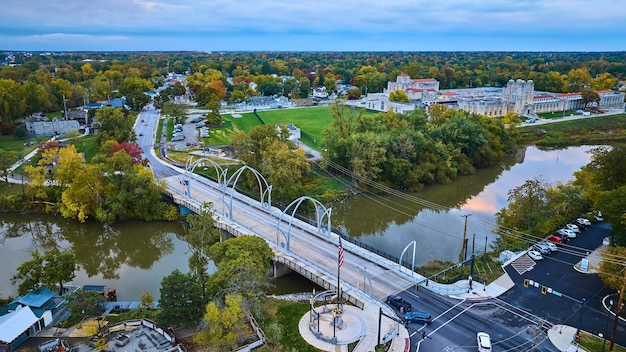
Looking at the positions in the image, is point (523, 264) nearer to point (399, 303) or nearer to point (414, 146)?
point (399, 303)

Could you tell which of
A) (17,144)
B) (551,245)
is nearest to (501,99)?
(551,245)

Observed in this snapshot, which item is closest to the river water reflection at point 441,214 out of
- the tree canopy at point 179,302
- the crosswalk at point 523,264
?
the crosswalk at point 523,264

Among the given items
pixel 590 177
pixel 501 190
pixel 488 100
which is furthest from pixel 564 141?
pixel 590 177

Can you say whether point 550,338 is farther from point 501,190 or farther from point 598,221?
point 501,190

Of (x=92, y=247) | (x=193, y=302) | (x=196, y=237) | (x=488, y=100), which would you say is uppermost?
(x=488, y=100)

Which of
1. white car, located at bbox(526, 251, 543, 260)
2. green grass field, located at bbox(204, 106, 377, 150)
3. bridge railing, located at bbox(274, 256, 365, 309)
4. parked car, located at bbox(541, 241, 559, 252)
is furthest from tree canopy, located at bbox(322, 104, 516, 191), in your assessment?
bridge railing, located at bbox(274, 256, 365, 309)

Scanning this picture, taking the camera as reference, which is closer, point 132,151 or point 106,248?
point 106,248

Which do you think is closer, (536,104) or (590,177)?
(590,177)

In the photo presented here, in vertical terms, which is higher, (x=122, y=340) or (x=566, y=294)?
(x=566, y=294)

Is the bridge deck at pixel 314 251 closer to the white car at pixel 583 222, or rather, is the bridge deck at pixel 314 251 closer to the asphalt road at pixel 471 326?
the asphalt road at pixel 471 326
